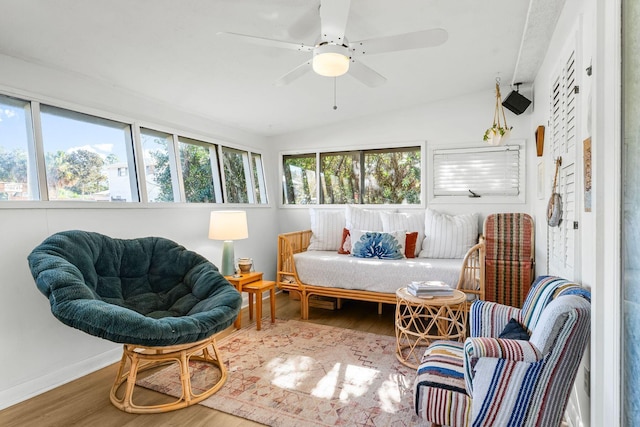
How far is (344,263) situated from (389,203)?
4.02 feet

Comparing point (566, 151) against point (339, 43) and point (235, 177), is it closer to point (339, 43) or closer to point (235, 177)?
point (339, 43)

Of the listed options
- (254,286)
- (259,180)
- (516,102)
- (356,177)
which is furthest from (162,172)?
(516,102)

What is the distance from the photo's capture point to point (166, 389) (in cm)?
233

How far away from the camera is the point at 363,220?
14.2 ft

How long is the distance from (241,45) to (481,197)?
3.03 meters

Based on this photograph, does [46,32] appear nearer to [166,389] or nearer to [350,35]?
[350,35]

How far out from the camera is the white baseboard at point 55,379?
2.17 meters

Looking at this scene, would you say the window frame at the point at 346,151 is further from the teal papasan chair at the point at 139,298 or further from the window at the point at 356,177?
the teal papasan chair at the point at 139,298

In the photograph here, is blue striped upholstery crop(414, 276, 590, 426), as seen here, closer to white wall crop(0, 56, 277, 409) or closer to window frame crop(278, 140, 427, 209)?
white wall crop(0, 56, 277, 409)

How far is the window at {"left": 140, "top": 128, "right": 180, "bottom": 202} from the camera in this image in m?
3.33

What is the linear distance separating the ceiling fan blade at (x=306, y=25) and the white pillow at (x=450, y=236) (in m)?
2.46

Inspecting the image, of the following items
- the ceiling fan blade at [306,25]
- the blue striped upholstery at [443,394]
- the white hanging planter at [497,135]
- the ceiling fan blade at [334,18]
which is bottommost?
the blue striped upholstery at [443,394]

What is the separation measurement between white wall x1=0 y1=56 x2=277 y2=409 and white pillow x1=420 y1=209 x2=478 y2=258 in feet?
8.73

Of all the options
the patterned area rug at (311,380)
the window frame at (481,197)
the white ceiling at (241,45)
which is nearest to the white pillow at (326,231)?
the window frame at (481,197)
